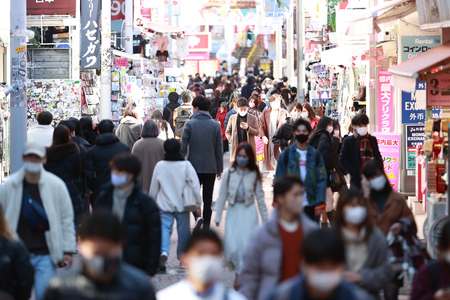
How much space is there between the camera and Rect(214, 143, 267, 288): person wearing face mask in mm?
6805

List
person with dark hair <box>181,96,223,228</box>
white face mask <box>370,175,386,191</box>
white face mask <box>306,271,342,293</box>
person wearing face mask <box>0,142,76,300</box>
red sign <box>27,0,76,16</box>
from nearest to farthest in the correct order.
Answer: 1. white face mask <box>306,271,342,293</box>
2. person wearing face mask <box>0,142,76,300</box>
3. white face mask <box>370,175,386,191</box>
4. person with dark hair <box>181,96,223,228</box>
5. red sign <box>27,0,76,16</box>

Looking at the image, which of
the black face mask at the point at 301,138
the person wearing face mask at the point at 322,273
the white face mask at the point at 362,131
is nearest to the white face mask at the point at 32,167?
the person wearing face mask at the point at 322,273

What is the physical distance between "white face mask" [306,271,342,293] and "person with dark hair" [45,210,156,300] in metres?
0.81

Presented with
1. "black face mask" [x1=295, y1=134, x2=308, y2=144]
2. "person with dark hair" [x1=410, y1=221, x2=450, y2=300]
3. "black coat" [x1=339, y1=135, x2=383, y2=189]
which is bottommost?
"person with dark hair" [x1=410, y1=221, x2=450, y2=300]

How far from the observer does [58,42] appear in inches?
635

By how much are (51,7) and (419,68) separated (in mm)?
10256

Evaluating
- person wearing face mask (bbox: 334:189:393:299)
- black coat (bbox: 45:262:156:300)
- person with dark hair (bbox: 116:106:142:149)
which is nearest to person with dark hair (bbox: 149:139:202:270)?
person wearing face mask (bbox: 334:189:393:299)

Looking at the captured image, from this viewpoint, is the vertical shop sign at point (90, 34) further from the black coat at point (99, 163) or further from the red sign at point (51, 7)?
the black coat at point (99, 163)

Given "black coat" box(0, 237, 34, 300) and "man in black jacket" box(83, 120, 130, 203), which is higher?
"man in black jacket" box(83, 120, 130, 203)

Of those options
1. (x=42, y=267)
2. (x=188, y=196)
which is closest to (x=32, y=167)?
(x=42, y=267)

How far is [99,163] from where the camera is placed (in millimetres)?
8164

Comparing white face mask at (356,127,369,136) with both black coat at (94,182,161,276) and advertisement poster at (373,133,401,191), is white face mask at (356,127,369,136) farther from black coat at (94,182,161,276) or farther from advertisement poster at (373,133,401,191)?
black coat at (94,182,161,276)

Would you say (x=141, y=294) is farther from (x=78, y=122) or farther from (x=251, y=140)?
(x=251, y=140)

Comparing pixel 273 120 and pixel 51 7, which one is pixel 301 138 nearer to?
pixel 273 120
